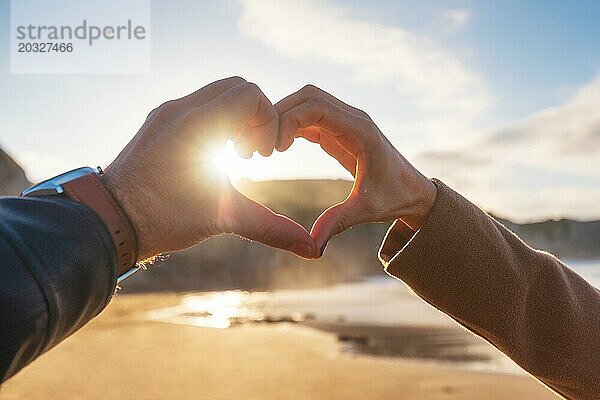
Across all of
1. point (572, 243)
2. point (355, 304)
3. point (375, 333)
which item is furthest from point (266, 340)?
point (572, 243)

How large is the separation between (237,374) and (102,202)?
29.8 feet

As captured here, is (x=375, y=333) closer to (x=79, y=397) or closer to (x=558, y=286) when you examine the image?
(x=79, y=397)

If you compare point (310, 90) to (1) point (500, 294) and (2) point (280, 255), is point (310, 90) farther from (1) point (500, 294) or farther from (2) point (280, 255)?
(2) point (280, 255)

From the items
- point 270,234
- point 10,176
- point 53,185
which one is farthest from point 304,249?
point 10,176

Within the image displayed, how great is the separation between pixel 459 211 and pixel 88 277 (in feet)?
3.76

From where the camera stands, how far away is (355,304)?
23.4 m

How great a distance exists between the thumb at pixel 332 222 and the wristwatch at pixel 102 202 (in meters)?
0.47

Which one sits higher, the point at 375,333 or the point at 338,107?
the point at 338,107

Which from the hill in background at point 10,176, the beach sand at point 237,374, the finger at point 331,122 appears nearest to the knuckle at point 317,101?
the finger at point 331,122

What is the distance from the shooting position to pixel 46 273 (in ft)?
3.34

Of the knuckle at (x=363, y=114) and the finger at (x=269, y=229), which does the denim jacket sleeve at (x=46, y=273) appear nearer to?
the finger at (x=269, y=229)

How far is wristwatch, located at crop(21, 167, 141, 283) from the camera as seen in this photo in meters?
1.24

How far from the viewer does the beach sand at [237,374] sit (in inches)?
345

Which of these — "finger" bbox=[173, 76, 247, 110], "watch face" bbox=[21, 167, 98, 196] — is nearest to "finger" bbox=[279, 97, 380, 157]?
"finger" bbox=[173, 76, 247, 110]
